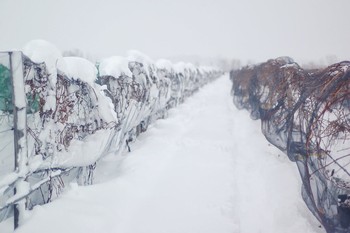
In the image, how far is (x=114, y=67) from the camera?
6.52 m

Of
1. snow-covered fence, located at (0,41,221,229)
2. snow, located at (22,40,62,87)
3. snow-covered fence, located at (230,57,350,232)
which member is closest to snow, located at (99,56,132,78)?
snow-covered fence, located at (0,41,221,229)

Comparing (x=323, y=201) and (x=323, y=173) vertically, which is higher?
(x=323, y=173)

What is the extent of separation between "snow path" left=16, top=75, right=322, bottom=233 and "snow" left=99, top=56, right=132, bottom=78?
201 centimetres

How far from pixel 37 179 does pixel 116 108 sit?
2.69 m

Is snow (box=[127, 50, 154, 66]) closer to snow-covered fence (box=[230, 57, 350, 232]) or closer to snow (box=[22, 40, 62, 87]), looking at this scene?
snow (box=[22, 40, 62, 87])

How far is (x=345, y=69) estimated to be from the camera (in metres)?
3.64

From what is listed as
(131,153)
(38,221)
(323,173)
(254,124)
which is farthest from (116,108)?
(254,124)

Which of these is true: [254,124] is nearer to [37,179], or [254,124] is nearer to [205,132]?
[205,132]

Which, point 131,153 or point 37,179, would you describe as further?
point 131,153

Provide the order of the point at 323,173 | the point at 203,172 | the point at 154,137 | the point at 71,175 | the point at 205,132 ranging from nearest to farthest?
the point at 323,173 → the point at 71,175 → the point at 203,172 → the point at 154,137 → the point at 205,132

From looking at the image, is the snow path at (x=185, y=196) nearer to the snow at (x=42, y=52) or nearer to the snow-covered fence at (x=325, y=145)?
the snow-covered fence at (x=325, y=145)

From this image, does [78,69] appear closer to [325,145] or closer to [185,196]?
[185,196]

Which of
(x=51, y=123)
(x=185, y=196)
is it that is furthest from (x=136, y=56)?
(x=185, y=196)

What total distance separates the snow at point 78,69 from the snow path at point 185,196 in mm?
1803
